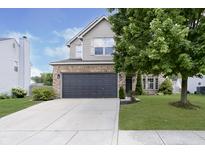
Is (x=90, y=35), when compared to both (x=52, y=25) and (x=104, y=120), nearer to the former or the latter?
(x=52, y=25)

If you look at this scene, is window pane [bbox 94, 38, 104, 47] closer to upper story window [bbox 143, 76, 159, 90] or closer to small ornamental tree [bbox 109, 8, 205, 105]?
upper story window [bbox 143, 76, 159, 90]

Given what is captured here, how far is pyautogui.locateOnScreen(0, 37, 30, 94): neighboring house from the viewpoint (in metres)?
25.5

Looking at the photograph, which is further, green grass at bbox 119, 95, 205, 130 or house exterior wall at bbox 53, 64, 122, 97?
house exterior wall at bbox 53, 64, 122, 97

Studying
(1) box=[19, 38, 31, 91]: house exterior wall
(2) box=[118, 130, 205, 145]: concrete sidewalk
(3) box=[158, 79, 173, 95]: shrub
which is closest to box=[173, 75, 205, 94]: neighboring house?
(3) box=[158, 79, 173, 95]: shrub

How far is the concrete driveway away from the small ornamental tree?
333cm

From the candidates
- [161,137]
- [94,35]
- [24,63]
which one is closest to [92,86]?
[94,35]

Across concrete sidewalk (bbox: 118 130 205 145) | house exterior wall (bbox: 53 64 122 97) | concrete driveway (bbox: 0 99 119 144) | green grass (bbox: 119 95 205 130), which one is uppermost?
house exterior wall (bbox: 53 64 122 97)

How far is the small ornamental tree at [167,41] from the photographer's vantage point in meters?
11.2

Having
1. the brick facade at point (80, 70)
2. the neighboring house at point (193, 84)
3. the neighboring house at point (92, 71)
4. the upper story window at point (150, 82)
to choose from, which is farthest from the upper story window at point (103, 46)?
the neighboring house at point (193, 84)

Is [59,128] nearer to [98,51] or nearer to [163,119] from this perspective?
[163,119]

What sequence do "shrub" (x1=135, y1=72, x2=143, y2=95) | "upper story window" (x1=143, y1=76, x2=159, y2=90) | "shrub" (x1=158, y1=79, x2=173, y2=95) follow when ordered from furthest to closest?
1. "upper story window" (x1=143, y1=76, x2=159, y2=90)
2. "shrub" (x1=158, y1=79, x2=173, y2=95)
3. "shrub" (x1=135, y1=72, x2=143, y2=95)

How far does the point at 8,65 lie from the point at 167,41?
19.8 meters

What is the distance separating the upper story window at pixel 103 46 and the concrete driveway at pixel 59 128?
33.1 ft

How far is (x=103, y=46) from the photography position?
23328 millimetres
